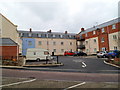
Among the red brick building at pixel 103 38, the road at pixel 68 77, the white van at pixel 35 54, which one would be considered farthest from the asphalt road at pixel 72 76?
the red brick building at pixel 103 38

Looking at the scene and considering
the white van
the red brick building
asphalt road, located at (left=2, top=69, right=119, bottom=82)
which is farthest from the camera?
the red brick building

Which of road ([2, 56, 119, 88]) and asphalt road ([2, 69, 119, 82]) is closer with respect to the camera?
road ([2, 56, 119, 88])

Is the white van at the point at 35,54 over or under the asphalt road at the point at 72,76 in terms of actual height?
over

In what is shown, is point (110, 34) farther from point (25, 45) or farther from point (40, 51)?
point (25, 45)

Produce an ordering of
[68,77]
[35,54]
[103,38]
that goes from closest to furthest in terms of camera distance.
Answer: [68,77] → [35,54] → [103,38]

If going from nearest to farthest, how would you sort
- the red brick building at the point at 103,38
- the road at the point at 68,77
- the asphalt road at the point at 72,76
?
1. the road at the point at 68,77
2. the asphalt road at the point at 72,76
3. the red brick building at the point at 103,38

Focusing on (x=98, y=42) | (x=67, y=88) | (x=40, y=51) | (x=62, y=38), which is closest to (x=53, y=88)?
(x=67, y=88)

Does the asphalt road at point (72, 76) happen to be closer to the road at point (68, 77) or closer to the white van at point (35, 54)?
the road at point (68, 77)

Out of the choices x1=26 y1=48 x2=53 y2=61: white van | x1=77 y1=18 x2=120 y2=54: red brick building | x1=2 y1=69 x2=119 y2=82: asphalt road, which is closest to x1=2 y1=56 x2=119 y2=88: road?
x1=2 y1=69 x2=119 y2=82: asphalt road

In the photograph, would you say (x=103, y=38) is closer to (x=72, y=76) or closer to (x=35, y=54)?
(x=35, y=54)

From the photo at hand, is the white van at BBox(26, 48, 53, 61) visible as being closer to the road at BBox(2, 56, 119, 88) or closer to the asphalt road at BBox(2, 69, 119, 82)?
the road at BBox(2, 56, 119, 88)

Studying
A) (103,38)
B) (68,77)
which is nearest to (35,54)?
(68,77)

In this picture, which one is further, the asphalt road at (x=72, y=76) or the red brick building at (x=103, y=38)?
the red brick building at (x=103, y=38)

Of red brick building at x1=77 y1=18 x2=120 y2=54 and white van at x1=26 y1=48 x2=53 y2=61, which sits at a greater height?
red brick building at x1=77 y1=18 x2=120 y2=54
